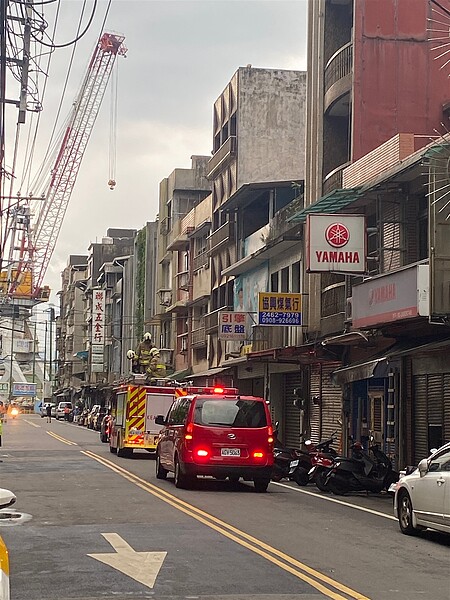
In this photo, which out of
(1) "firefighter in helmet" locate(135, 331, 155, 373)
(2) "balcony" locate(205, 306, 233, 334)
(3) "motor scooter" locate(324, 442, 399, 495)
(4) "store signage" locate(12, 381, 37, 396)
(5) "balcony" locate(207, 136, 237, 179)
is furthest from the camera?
(4) "store signage" locate(12, 381, 37, 396)

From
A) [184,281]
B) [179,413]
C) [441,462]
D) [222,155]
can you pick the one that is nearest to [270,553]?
[441,462]

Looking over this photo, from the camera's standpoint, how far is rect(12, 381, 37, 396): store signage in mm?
140500

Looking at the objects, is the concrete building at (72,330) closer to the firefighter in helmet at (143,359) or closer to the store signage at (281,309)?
the firefighter in helmet at (143,359)

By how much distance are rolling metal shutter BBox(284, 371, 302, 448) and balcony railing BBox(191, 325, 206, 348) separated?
1463cm

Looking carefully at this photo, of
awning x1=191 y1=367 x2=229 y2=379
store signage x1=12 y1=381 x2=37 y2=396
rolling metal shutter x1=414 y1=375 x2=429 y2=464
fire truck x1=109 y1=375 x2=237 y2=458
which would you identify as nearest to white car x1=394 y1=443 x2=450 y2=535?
rolling metal shutter x1=414 y1=375 x2=429 y2=464

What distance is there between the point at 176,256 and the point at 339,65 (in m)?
30.9

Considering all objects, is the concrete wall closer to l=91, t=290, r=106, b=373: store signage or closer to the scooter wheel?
the scooter wheel

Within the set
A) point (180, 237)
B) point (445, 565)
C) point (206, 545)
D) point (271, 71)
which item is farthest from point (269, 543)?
point (180, 237)

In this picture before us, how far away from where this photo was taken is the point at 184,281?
56.1m

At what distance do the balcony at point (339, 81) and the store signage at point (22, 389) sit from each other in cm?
11557

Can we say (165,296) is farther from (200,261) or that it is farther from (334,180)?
(334,180)

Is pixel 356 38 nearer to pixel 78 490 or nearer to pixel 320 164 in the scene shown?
pixel 320 164

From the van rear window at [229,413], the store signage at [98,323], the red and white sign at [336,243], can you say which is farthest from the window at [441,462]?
the store signage at [98,323]

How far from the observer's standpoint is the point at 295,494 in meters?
19.4
